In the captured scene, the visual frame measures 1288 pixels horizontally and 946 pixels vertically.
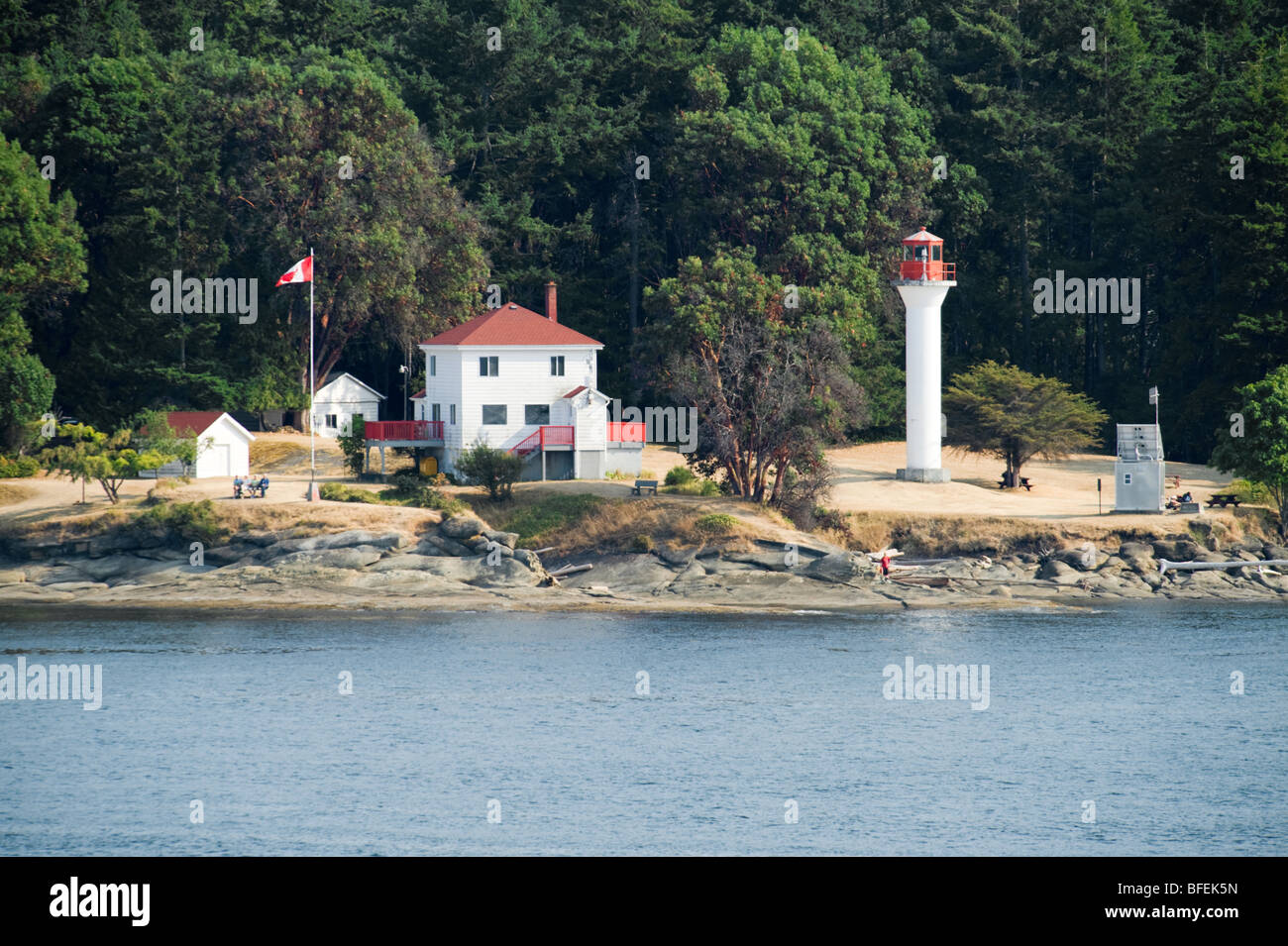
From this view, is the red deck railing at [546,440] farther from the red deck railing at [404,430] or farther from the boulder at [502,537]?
the boulder at [502,537]

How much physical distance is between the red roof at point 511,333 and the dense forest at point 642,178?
6558 mm

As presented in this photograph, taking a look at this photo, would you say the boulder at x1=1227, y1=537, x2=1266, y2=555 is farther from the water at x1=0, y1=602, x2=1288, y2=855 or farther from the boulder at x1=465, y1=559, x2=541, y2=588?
the boulder at x1=465, y1=559, x2=541, y2=588

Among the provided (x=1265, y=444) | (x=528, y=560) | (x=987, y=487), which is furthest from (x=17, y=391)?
(x=1265, y=444)

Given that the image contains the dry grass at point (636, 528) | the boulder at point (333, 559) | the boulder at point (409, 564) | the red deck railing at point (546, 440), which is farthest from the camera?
the red deck railing at point (546, 440)

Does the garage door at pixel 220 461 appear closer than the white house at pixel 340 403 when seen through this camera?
Yes

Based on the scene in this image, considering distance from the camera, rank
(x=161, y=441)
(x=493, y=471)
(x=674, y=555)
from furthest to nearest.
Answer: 1. (x=161, y=441)
2. (x=493, y=471)
3. (x=674, y=555)

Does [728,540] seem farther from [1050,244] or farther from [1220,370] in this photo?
[1050,244]

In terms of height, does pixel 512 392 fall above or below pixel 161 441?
above

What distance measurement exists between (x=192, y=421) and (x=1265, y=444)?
37.6 metres

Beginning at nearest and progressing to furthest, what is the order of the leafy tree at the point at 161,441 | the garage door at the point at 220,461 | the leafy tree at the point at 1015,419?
the leafy tree at the point at 161,441
the garage door at the point at 220,461
the leafy tree at the point at 1015,419

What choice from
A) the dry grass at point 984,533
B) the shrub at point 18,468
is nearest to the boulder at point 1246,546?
the dry grass at point 984,533

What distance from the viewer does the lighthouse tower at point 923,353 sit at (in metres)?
64.1

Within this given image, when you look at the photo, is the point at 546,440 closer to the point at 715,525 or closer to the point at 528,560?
the point at 528,560

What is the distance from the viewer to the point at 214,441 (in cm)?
6444
